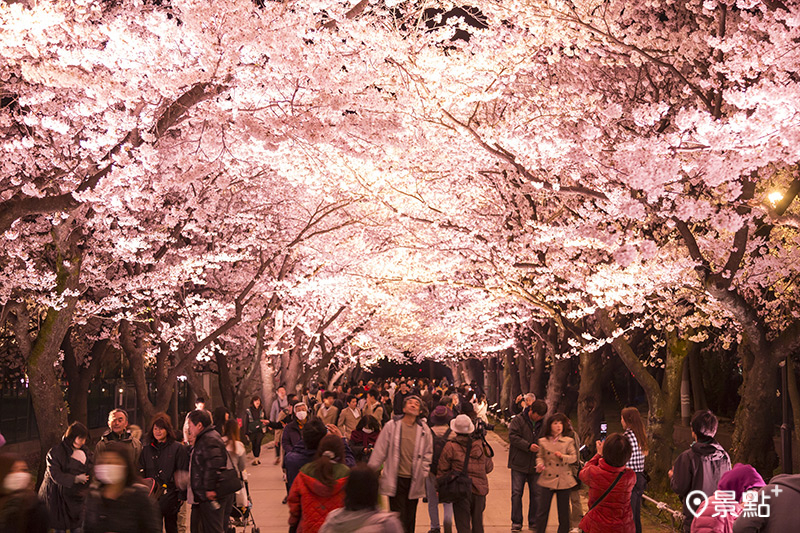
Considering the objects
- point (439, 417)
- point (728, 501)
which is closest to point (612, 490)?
point (728, 501)

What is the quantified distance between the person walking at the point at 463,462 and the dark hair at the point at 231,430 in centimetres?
224

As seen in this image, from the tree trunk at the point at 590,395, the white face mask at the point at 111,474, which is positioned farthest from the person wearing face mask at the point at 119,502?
the tree trunk at the point at 590,395

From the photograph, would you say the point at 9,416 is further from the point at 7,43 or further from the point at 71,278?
the point at 7,43

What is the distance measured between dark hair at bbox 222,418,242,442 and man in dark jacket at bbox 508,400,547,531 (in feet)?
12.3

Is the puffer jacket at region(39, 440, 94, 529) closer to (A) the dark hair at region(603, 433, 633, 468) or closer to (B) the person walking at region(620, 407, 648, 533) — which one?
(A) the dark hair at region(603, 433, 633, 468)

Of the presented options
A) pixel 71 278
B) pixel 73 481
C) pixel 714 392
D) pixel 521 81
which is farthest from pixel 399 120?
pixel 714 392

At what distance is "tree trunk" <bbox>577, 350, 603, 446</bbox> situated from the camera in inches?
758

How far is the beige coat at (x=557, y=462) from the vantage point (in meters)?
9.16

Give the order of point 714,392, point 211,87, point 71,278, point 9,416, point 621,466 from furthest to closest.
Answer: point 714,392 < point 9,416 < point 71,278 < point 211,87 < point 621,466

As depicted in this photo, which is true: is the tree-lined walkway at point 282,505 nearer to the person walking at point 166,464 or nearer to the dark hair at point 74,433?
the person walking at point 166,464

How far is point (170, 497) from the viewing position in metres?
8.23

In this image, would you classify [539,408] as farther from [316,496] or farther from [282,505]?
[316,496]

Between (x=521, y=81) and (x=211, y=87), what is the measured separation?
9.83 meters

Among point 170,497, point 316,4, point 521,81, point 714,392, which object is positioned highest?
point 521,81
